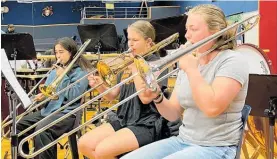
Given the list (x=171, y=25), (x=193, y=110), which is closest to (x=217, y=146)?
(x=193, y=110)

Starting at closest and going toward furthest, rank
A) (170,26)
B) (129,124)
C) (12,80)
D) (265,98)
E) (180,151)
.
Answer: (180,151) → (12,80) → (265,98) → (129,124) → (170,26)

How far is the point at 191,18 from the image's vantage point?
2.00 metres

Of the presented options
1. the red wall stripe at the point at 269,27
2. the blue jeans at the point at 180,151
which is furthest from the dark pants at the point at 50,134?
the red wall stripe at the point at 269,27

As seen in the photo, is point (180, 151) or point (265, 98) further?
point (265, 98)

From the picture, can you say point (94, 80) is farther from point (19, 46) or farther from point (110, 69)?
point (19, 46)

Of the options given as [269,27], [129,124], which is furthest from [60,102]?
[269,27]

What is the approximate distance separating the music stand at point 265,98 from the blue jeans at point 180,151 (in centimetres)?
53

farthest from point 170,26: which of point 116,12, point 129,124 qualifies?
point 116,12

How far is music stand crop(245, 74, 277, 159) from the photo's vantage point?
237 cm

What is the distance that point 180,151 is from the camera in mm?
1906

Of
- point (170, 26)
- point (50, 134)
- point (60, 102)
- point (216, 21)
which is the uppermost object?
point (216, 21)

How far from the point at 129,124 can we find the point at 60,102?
112 cm

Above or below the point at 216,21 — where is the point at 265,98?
below

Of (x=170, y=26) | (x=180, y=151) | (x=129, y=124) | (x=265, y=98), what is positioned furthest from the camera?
(x=170, y=26)
